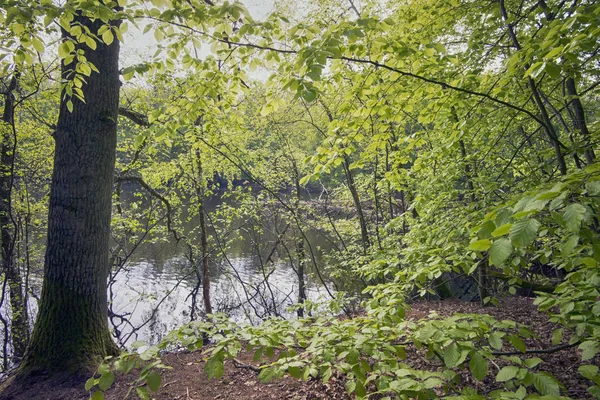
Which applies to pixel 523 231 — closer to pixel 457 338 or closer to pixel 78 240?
pixel 457 338

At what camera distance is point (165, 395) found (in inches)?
136

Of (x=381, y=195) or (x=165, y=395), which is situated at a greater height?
(x=381, y=195)

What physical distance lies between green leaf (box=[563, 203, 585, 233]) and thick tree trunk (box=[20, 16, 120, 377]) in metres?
4.18

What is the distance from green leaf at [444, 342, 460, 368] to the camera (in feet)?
4.86

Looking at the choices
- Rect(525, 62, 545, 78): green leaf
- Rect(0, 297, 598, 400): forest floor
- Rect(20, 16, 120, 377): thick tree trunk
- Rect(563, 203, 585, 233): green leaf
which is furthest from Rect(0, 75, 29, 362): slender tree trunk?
Rect(563, 203, 585, 233): green leaf

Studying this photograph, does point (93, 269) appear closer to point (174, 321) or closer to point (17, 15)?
point (17, 15)

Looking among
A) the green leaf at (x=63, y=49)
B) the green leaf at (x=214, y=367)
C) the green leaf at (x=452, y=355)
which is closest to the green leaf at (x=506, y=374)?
the green leaf at (x=452, y=355)

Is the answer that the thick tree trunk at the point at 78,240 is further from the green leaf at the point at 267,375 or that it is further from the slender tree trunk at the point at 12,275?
the slender tree trunk at the point at 12,275

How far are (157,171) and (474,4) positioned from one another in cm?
719

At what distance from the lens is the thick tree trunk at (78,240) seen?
3537mm

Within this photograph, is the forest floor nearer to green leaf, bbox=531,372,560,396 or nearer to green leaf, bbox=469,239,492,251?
green leaf, bbox=531,372,560,396

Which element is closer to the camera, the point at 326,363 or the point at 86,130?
the point at 326,363

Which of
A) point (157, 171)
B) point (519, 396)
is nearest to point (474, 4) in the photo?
point (519, 396)

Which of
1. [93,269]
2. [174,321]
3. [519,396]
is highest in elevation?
[93,269]
